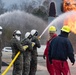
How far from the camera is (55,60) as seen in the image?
11.1 m

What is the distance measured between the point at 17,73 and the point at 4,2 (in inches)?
1971

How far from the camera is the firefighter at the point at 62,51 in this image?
1100cm

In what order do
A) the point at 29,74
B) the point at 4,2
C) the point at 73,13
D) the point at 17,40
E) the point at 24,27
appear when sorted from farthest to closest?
the point at 4,2 < the point at 24,27 < the point at 73,13 < the point at 29,74 < the point at 17,40

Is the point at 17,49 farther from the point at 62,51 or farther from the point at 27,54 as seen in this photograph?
the point at 62,51

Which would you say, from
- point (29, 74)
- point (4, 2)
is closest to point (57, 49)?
point (29, 74)

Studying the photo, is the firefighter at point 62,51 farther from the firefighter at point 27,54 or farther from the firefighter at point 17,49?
the firefighter at point 27,54

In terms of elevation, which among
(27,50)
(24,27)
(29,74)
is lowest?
(24,27)

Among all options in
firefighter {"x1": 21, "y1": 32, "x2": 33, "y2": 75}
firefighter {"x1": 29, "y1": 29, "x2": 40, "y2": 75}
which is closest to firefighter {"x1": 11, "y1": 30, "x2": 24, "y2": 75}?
firefighter {"x1": 21, "y1": 32, "x2": 33, "y2": 75}

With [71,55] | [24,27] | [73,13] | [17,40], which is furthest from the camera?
[24,27]

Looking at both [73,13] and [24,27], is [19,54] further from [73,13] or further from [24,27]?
[24,27]

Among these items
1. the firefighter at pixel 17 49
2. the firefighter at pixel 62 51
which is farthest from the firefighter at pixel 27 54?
the firefighter at pixel 62 51

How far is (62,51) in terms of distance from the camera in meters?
11.0

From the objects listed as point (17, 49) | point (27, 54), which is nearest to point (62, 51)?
point (17, 49)

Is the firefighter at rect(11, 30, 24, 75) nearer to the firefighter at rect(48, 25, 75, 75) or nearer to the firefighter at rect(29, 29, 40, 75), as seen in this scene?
the firefighter at rect(29, 29, 40, 75)
